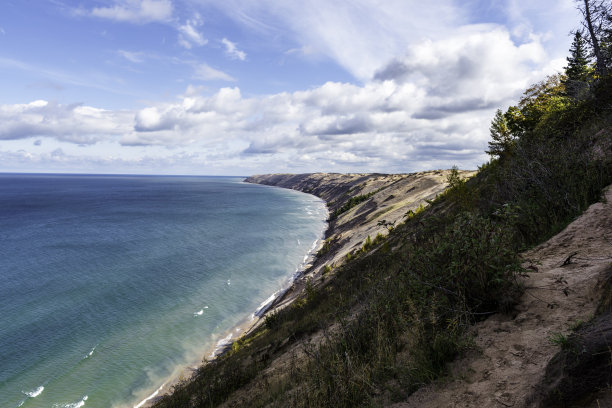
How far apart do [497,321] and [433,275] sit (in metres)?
1.34

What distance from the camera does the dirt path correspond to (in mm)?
4113

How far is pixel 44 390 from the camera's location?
1778 cm

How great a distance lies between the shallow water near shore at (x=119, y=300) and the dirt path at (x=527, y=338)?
1995 cm

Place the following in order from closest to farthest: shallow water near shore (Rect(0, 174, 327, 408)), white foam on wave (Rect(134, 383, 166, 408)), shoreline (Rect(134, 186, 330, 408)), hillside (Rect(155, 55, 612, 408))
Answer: hillside (Rect(155, 55, 612, 408)) → white foam on wave (Rect(134, 383, 166, 408)) → shoreline (Rect(134, 186, 330, 408)) → shallow water near shore (Rect(0, 174, 327, 408))

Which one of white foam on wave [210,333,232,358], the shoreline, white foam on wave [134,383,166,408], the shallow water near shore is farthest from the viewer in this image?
white foam on wave [210,333,232,358]

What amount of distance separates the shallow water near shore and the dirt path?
19.9 meters

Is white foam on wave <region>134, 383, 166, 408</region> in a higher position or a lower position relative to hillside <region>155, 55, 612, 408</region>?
Answer: lower

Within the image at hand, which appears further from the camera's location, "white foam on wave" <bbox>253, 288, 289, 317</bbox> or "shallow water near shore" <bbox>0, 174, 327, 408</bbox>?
"white foam on wave" <bbox>253, 288, 289, 317</bbox>

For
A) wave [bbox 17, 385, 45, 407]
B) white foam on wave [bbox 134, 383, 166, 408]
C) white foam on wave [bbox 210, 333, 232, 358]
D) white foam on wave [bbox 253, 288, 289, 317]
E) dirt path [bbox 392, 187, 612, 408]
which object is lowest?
white foam on wave [bbox 134, 383, 166, 408]

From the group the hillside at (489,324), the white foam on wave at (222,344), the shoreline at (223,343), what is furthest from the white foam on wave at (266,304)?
the hillside at (489,324)

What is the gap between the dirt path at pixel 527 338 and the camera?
162 inches

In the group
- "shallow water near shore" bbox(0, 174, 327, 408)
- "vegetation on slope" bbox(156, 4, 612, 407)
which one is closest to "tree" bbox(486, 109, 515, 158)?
"vegetation on slope" bbox(156, 4, 612, 407)

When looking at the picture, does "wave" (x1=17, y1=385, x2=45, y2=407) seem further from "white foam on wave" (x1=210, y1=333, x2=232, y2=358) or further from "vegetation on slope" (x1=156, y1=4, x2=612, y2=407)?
"vegetation on slope" (x1=156, y1=4, x2=612, y2=407)

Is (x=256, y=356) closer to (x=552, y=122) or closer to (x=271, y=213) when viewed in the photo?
(x=552, y=122)
